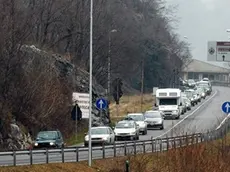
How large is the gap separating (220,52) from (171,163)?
19786mm

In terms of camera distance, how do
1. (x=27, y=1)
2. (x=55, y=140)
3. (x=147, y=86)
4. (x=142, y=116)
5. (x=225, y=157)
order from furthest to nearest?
(x=147, y=86) < (x=27, y=1) < (x=142, y=116) < (x=55, y=140) < (x=225, y=157)

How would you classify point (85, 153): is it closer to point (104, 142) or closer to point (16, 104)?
point (104, 142)

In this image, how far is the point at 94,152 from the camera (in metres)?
41.2

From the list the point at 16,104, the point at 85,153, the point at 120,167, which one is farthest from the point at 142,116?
the point at 120,167

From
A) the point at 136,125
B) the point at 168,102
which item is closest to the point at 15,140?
the point at 136,125

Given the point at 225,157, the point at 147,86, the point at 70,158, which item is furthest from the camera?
the point at 147,86

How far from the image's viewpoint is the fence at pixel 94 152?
33625 mm

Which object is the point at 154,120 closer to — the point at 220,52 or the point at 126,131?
the point at 126,131

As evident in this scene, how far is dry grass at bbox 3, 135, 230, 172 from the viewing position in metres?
29.3

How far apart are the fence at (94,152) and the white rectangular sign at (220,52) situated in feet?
21.2

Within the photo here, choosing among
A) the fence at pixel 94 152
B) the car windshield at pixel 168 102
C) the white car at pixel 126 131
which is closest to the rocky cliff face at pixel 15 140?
the white car at pixel 126 131

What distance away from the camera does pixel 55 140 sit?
46.0 meters

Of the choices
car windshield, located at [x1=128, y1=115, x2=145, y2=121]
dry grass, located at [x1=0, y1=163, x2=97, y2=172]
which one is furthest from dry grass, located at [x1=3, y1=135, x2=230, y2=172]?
car windshield, located at [x1=128, y1=115, x2=145, y2=121]

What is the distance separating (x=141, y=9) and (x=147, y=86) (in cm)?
1618
